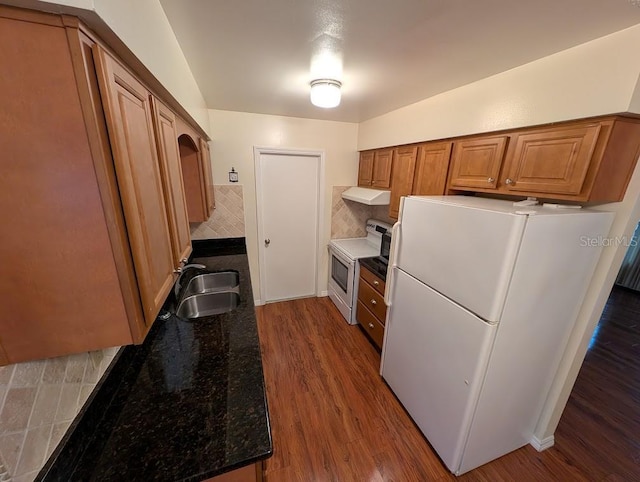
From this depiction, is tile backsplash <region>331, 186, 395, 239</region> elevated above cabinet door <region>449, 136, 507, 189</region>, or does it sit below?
below

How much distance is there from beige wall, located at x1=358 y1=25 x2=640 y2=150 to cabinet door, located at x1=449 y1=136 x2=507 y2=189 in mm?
86

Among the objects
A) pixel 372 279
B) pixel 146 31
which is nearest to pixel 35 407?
pixel 146 31

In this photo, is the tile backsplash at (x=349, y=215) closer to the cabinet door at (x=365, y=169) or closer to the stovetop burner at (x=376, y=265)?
the cabinet door at (x=365, y=169)

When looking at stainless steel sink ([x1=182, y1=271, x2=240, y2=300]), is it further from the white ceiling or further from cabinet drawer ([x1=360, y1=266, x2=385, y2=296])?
the white ceiling

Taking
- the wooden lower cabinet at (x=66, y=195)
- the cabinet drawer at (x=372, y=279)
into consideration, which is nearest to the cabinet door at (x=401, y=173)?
the cabinet drawer at (x=372, y=279)

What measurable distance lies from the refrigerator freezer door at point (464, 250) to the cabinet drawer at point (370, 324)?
97 cm

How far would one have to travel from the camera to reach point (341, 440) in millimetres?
1665

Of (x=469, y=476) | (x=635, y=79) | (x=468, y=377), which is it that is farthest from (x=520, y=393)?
(x=635, y=79)

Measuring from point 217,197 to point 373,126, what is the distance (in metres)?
1.95

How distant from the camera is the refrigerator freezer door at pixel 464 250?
111 cm

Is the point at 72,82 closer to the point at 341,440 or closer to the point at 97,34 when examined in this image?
the point at 97,34

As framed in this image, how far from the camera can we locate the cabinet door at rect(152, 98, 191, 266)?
101 cm

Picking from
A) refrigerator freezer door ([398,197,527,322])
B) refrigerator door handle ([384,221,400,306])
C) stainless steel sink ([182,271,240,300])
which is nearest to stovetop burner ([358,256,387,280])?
refrigerator door handle ([384,221,400,306])

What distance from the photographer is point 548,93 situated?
125 centimetres
